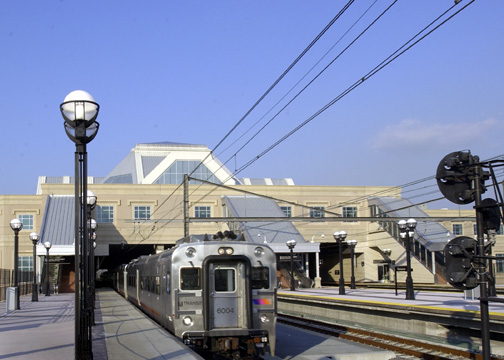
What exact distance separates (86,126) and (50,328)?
10757 mm

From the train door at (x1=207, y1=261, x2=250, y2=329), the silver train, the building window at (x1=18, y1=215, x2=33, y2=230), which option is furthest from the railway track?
the building window at (x1=18, y1=215, x2=33, y2=230)

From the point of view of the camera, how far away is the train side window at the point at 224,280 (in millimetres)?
14398

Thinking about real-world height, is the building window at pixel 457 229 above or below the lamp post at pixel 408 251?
above

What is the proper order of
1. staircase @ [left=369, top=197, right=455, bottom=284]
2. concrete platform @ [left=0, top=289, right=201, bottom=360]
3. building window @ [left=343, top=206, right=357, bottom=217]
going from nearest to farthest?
1. concrete platform @ [left=0, top=289, right=201, bottom=360]
2. staircase @ [left=369, top=197, right=455, bottom=284]
3. building window @ [left=343, top=206, right=357, bottom=217]

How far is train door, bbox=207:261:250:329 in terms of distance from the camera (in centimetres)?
1427

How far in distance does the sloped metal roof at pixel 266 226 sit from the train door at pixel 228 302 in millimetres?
37617

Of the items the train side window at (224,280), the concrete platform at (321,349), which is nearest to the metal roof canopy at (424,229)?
the concrete platform at (321,349)

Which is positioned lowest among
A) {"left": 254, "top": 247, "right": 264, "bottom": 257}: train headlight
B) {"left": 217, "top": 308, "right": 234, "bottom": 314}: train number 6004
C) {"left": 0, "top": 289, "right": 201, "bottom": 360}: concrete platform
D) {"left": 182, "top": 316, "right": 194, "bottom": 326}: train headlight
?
{"left": 0, "top": 289, "right": 201, "bottom": 360}: concrete platform

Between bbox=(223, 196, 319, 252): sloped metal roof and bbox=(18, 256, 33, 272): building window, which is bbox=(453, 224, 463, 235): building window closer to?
bbox=(223, 196, 319, 252): sloped metal roof

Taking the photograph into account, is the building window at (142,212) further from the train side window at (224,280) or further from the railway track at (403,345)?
the train side window at (224,280)

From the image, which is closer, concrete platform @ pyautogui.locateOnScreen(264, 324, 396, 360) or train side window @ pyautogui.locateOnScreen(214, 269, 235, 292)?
train side window @ pyautogui.locateOnScreen(214, 269, 235, 292)

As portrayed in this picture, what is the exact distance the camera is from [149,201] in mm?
61375

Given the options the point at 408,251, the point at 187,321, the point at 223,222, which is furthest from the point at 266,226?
the point at 187,321

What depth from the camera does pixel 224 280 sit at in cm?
1452
